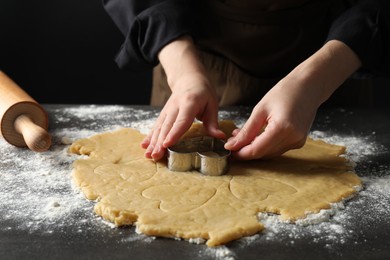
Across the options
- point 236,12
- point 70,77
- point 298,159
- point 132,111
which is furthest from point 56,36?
point 298,159

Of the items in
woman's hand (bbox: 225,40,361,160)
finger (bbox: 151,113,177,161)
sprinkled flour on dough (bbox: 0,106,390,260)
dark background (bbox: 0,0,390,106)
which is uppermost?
woman's hand (bbox: 225,40,361,160)

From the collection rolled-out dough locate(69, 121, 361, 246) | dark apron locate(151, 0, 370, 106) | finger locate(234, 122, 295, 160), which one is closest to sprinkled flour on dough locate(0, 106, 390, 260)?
rolled-out dough locate(69, 121, 361, 246)

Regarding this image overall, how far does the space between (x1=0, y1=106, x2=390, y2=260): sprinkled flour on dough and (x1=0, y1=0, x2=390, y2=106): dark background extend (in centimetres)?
102

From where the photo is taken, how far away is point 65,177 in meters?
1.29

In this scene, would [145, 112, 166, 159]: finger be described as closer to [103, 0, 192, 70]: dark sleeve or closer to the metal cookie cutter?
the metal cookie cutter

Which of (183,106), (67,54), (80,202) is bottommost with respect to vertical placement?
(67,54)

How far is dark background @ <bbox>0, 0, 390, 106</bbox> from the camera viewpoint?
2.48 metres

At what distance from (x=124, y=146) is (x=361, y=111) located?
769 mm

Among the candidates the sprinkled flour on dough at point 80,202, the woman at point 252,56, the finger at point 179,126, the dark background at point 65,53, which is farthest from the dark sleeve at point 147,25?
the dark background at point 65,53

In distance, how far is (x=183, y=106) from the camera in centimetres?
134

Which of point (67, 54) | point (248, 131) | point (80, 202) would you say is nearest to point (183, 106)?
point (248, 131)

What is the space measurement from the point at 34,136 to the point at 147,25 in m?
0.47

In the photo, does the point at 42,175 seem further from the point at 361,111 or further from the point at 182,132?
the point at 361,111

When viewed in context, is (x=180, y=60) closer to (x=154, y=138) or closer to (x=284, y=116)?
(x=154, y=138)
